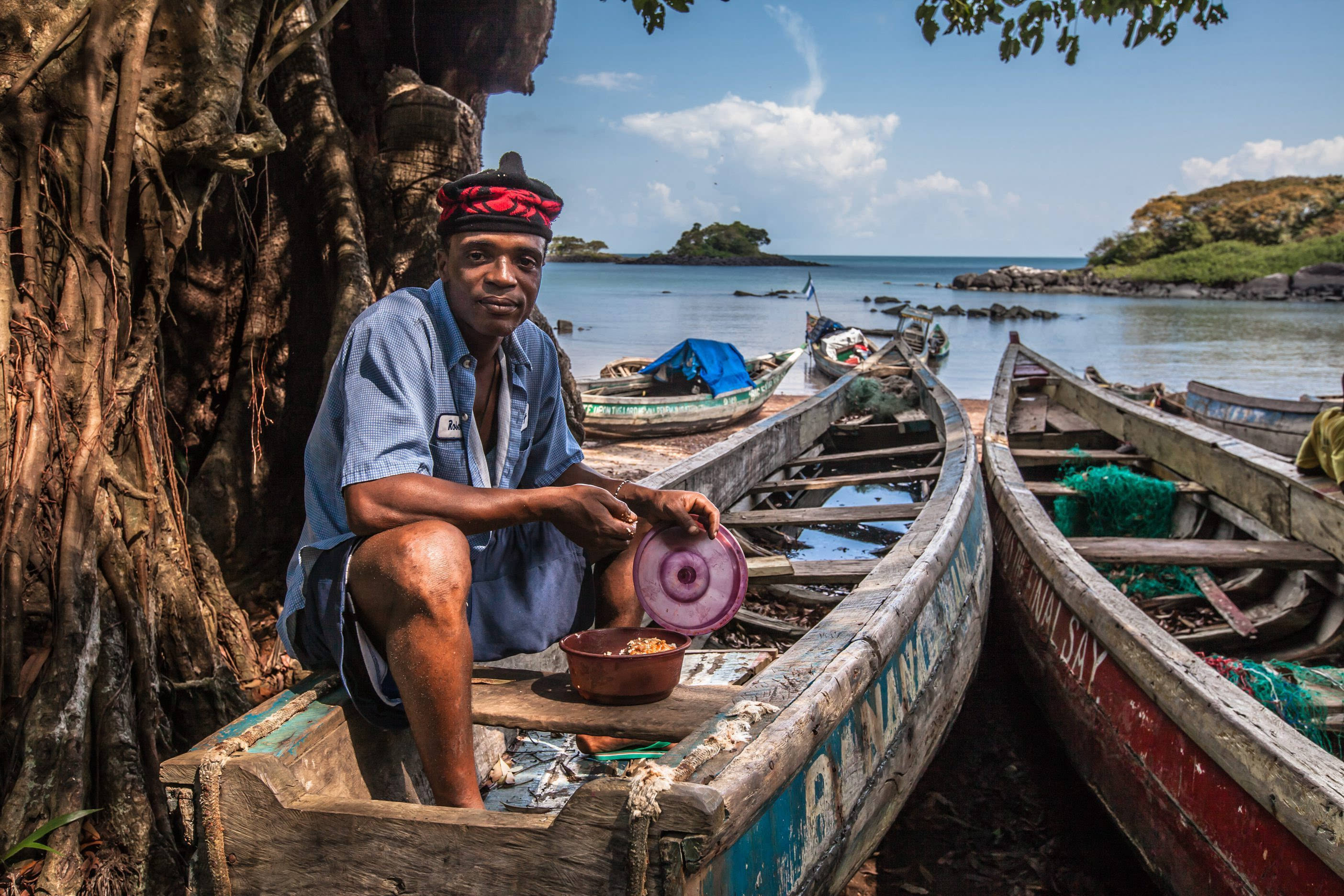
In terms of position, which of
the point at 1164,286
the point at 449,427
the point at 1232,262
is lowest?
the point at 449,427

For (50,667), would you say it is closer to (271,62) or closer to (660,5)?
(271,62)

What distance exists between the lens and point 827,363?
51.8ft

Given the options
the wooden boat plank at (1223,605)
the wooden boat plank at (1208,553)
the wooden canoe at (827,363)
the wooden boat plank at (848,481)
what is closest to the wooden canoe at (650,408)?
the wooden canoe at (827,363)

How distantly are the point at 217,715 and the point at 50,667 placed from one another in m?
Answer: 0.56

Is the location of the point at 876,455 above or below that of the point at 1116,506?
above

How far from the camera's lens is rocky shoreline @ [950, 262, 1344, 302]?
47.1 m

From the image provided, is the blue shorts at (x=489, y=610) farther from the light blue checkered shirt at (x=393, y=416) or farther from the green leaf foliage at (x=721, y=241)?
the green leaf foliage at (x=721, y=241)

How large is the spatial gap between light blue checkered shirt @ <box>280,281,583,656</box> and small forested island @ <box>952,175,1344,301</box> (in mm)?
57286

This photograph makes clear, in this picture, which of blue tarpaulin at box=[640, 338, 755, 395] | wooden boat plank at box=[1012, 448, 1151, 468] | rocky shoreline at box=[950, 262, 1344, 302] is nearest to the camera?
wooden boat plank at box=[1012, 448, 1151, 468]

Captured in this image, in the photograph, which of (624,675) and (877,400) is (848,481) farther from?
(624,675)

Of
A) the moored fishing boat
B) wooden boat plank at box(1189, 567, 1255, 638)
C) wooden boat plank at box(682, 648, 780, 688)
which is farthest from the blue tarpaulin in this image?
the moored fishing boat

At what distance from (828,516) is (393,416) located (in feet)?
9.42

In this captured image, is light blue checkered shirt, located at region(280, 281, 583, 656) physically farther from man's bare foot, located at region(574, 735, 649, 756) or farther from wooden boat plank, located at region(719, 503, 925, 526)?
wooden boat plank, located at region(719, 503, 925, 526)

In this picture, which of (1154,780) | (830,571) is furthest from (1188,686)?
(830,571)
